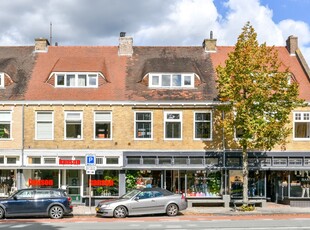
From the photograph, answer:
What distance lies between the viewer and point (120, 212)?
81.7ft

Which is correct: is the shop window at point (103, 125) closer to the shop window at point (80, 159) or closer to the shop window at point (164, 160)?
the shop window at point (80, 159)

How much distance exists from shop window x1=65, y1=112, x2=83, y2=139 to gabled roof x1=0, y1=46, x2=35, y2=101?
3.21 m

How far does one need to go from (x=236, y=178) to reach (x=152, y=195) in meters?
8.25

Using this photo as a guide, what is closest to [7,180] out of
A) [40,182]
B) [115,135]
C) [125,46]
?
[40,182]

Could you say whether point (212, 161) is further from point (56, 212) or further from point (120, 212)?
point (56, 212)

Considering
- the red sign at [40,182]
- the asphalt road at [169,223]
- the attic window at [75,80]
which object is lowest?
the asphalt road at [169,223]

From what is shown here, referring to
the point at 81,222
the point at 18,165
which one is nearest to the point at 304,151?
the point at 81,222

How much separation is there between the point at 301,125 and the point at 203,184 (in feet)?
23.5

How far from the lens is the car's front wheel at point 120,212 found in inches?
978

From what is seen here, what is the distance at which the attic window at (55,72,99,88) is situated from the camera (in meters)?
33.1

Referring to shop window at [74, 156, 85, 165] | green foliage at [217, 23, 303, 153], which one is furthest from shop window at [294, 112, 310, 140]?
shop window at [74, 156, 85, 165]

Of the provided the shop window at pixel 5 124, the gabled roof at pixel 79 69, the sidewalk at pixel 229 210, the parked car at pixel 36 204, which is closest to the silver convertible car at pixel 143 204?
the sidewalk at pixel 229 210

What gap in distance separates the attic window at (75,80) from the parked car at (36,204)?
32.4ft

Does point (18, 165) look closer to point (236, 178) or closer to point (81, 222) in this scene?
point (81, 222)
